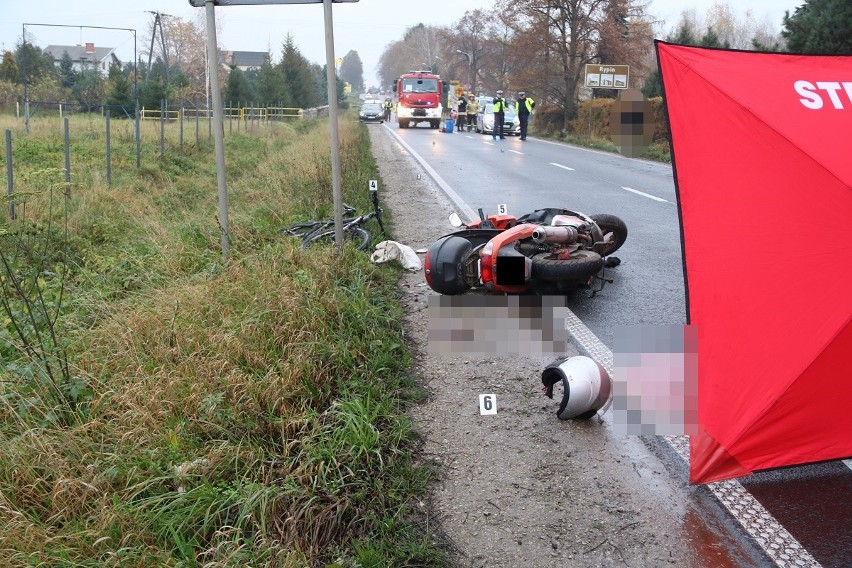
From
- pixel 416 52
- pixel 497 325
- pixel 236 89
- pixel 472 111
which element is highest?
pixel 416 52

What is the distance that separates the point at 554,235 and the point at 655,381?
94.5 inches

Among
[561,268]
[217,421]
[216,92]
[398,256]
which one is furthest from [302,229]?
[217,421]

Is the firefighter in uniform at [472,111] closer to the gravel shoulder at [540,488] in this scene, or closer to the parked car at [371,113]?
the parked car at [371,113]

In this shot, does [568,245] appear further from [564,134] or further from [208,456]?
[564,134]

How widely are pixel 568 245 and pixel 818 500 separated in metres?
2.99

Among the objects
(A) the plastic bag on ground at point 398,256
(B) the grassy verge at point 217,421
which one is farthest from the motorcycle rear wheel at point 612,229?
(B) the grassy verge at point 217,421

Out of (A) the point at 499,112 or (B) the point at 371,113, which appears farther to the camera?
(B) the point at 371,113

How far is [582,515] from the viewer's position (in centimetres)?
315

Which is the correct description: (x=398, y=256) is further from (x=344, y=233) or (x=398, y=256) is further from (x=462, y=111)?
(x=462, y=111)

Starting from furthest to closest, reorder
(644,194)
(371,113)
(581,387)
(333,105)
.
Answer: (371,113) < (644,194) < (333,105) < (581,387)

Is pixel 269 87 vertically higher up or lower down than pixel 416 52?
lower down

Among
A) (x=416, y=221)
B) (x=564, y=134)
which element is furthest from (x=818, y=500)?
(x=564, y=134)

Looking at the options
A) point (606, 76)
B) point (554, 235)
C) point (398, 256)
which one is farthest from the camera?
point (606, 76)

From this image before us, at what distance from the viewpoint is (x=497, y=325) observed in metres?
5.43
